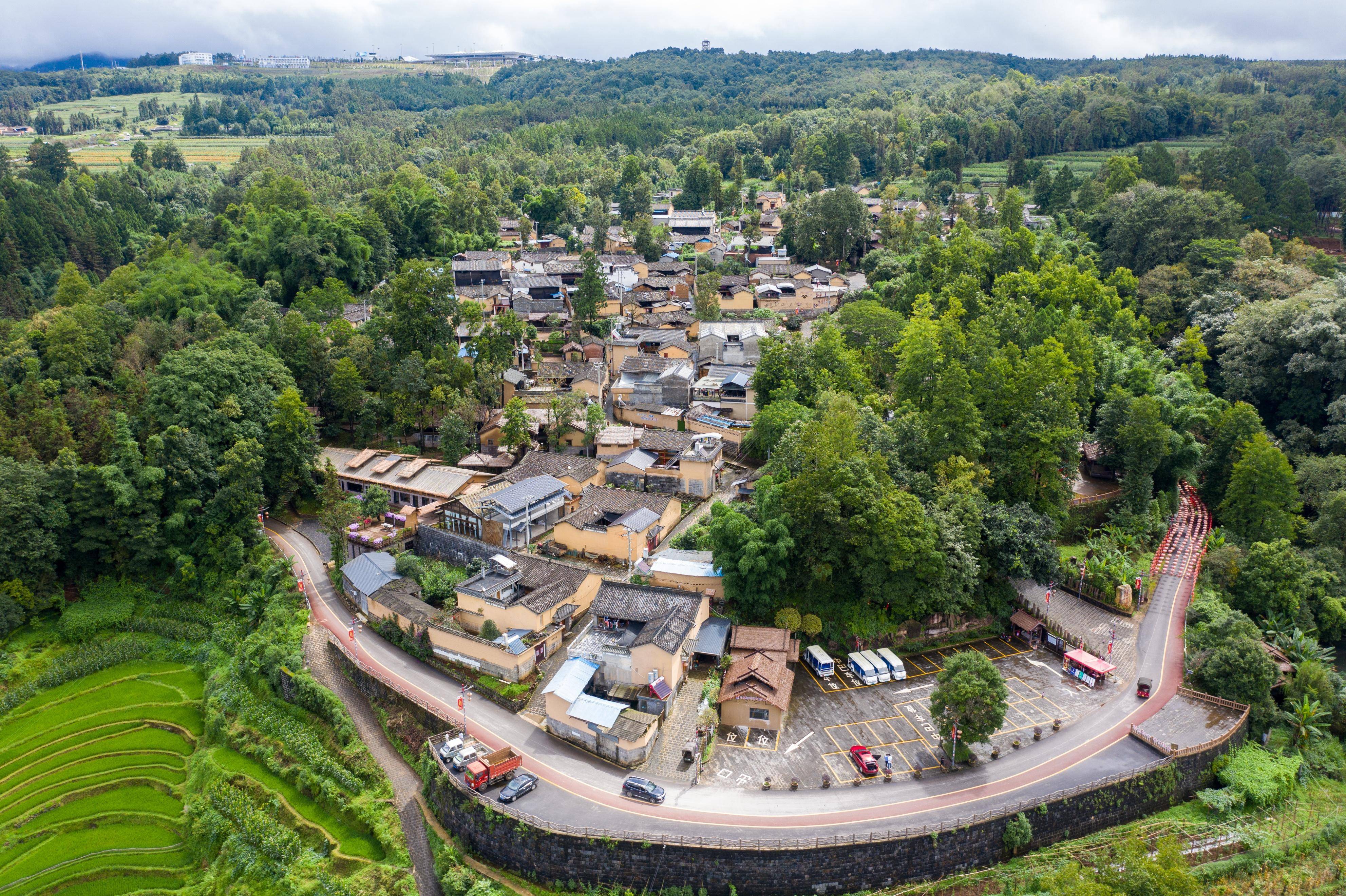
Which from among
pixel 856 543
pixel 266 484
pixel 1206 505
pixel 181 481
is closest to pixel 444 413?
pixel 266 484

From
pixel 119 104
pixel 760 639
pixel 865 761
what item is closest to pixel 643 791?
pixel 865 761

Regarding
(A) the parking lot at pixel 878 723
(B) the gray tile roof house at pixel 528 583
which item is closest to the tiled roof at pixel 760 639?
(A) the parking lot at pixel 878 723

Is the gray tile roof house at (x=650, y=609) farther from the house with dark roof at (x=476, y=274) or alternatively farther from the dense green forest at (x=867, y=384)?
the house with dark roof at (x=476, y=274)

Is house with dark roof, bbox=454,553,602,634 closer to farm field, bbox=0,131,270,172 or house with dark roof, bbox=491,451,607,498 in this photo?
house with dark roof, bbox=491,451,607,498

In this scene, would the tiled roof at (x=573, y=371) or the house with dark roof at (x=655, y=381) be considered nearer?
the house with dark roof at (x=655, y=381)

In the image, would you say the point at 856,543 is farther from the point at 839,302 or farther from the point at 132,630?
the point at 839,302

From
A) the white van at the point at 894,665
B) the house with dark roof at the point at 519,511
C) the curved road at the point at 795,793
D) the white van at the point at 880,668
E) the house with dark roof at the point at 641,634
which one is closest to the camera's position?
the curved road at the point at 795,793

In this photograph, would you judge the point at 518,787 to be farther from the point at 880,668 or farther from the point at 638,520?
the point at 880,668

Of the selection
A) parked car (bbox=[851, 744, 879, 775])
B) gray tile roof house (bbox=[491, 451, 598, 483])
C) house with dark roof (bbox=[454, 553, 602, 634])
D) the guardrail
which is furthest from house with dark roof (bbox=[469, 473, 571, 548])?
parked car (bbox=[851, 744, 879, 775])
